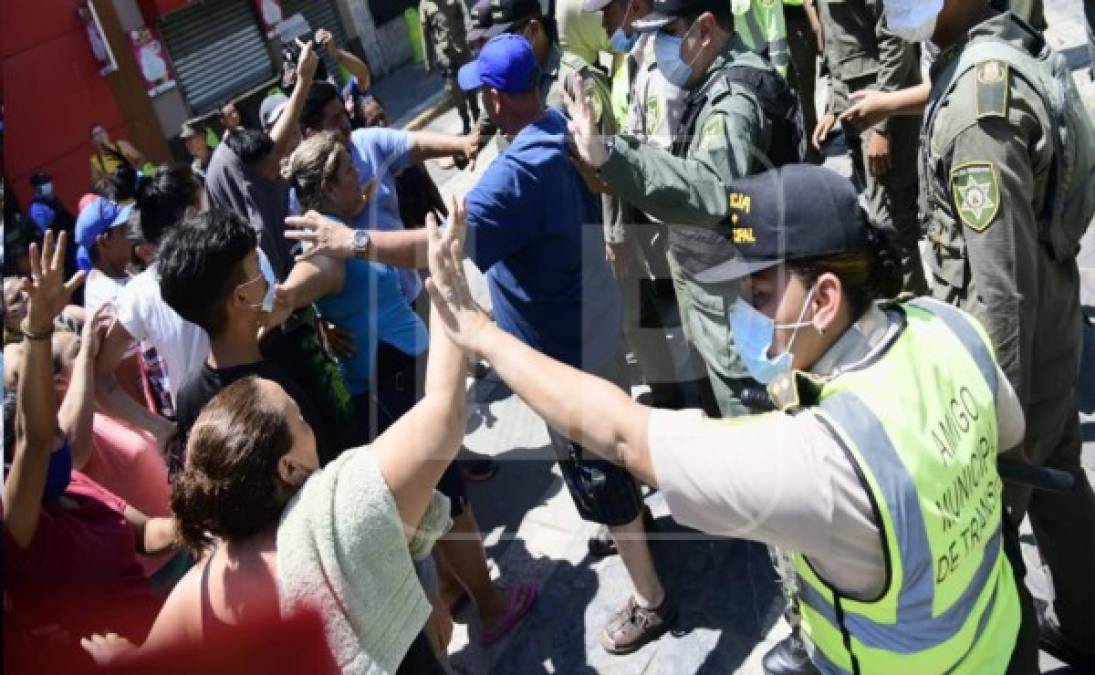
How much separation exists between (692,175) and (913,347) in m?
1.04

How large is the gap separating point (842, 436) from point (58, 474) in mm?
2098

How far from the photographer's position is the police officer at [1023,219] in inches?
94.2

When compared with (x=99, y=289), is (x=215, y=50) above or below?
below

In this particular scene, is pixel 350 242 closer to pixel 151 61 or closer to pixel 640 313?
pixel 640 313

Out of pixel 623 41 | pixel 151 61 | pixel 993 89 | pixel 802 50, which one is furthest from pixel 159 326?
pixel 151 61

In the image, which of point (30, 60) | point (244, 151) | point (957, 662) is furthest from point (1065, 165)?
point (30, 60)

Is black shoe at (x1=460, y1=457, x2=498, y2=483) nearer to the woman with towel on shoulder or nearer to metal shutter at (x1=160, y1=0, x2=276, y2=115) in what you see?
the woman with towel on shoulder

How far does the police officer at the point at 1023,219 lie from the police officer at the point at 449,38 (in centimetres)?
672

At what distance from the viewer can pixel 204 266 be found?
2789 millimetres

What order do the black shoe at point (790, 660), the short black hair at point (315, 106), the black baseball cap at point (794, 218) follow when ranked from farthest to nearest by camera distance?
the short black hair at point (315, 106) < the black shoe at point (790, 660) < the black baseball cap at point (794, 218)

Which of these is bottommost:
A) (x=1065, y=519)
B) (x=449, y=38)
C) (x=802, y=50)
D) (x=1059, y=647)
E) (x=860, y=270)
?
(x=1059, y=647)

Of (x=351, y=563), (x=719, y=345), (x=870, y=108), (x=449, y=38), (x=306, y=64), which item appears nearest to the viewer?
(x=351, y=563)

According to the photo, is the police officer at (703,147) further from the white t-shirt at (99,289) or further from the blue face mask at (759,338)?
the white t-shirt at (99,289)

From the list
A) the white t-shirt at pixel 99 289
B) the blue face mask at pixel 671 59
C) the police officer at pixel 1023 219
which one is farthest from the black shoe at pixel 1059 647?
the white t-shirt at pixel 99 289
